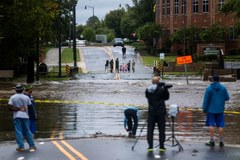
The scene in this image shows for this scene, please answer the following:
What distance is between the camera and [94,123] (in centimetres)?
1886

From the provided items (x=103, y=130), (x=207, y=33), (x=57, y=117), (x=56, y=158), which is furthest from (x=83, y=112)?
(x=207, y=33)

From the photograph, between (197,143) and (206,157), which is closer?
(206,157)

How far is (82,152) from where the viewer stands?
40.3 feet

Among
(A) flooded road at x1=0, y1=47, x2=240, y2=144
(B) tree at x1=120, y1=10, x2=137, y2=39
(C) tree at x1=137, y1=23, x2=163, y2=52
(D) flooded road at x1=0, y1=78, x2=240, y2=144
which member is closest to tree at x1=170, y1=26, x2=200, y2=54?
(C) tree at x1=137, y1=23, x2=163, y2=52

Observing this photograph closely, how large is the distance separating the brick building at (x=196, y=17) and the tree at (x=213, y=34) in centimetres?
103

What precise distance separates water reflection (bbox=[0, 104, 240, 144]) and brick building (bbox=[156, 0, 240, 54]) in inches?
2204

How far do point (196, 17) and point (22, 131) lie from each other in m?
76.3

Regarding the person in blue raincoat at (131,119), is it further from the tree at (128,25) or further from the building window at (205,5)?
the tree at (128,25)

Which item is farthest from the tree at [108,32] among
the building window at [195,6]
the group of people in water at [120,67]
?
the group of people in water at [120,67]

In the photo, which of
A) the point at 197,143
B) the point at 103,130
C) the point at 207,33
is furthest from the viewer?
the point at 207,33

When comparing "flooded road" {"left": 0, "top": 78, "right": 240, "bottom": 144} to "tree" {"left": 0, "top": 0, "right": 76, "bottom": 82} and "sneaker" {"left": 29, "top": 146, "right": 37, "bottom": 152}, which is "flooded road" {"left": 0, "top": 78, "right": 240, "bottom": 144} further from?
"tree" {"left": 0, "top": 0, "right": 76, "bottom": 82}

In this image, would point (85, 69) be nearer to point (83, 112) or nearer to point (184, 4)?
point (184, 4)

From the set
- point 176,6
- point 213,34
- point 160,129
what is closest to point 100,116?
point 160,129

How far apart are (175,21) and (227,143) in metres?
78.4
